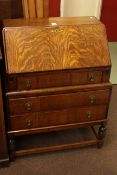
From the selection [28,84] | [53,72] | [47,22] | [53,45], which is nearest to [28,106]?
[28,84]

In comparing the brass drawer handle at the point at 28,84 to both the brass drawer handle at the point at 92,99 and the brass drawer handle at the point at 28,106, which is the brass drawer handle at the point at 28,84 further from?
the brass drawer handle at the point at 92,99

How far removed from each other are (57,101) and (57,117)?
14 centimetres

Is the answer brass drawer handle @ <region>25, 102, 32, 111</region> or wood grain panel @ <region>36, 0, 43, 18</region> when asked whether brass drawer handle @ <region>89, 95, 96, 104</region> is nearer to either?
brass drawer handle @ <region>25, 102, 32, 111</region>

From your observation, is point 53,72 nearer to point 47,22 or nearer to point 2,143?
point 47,22

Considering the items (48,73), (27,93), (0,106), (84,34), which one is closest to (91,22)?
(84,34)

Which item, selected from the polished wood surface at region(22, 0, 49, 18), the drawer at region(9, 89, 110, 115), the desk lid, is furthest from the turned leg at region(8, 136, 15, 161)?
the polished wood surface at region(22, 0, 49, 18)

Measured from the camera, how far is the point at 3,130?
170 centimetres

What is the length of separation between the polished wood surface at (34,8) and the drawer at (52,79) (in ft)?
1.87

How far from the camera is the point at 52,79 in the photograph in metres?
1.64

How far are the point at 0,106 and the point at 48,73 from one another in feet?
1.17

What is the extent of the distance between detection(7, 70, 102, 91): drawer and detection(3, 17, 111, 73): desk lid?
0.15 feet

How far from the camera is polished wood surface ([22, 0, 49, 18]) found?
1893 millimetres

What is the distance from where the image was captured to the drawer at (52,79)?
1.58 metres

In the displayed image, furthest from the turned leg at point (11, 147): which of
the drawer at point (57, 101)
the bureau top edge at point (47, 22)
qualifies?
the bureau top edge at point (47, 22)
